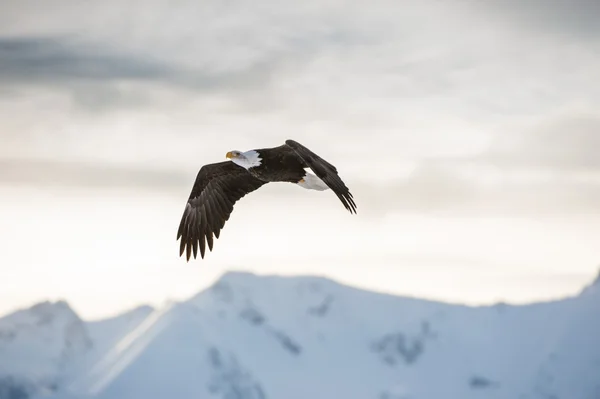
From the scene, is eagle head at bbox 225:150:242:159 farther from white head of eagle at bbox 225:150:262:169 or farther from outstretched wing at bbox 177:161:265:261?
outstretched wing at bbox 177:161:265:261

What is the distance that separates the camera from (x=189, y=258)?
56.4 feet

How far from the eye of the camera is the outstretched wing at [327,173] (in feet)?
41.1

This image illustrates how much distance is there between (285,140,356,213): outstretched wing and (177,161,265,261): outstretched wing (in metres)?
3.48

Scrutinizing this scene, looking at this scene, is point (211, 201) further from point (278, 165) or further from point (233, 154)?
point (278, 165)

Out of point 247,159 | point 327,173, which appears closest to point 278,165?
point 247,159

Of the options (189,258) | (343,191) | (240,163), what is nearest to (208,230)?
(189,258)

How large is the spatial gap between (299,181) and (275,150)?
70cm

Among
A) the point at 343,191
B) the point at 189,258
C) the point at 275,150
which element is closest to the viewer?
the point at 343,191

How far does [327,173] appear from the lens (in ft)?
42.4

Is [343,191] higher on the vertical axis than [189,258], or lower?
higher

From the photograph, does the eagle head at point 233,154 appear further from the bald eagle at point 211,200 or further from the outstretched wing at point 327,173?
the outstretched wing at point 327,173

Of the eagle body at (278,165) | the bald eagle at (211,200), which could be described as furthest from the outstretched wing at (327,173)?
the bald eagle at (211,200)

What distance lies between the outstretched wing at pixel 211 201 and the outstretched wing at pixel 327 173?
3.48 meters

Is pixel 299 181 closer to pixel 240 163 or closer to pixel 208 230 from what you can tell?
pixel 240 163
